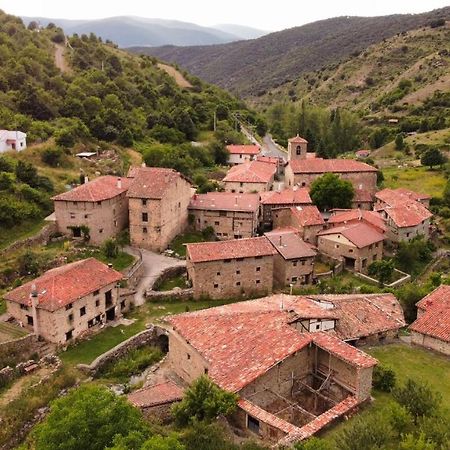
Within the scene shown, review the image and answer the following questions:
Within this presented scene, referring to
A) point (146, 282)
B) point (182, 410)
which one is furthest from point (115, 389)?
point (146, 282)

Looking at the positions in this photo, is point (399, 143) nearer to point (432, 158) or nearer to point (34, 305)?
point (432, 158)

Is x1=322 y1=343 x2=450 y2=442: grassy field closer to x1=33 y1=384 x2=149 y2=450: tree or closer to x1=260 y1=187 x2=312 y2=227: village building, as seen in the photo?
x1=33 y1=384 x2=149 y2=450: tree

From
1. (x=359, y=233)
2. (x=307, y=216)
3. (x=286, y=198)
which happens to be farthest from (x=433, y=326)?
(x=286, y=198)

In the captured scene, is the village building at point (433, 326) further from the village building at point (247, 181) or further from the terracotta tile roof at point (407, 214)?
the village building at point (247, 181)

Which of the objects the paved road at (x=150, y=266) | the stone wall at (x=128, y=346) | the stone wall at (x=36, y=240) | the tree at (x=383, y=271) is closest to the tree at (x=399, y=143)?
the tree at (x=383, y=271)

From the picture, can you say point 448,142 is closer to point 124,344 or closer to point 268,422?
point 124,344

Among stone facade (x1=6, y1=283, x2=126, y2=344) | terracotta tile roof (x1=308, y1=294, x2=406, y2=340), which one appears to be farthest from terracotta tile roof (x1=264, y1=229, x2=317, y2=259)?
stone facade (x1=6, y1=283, x2=126, y2=344)
